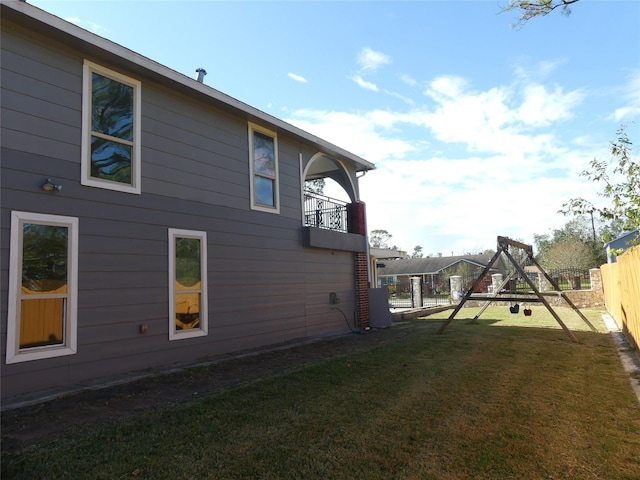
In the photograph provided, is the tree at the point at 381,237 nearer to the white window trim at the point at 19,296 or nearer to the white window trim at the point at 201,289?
the white window trim at the point at 201,289

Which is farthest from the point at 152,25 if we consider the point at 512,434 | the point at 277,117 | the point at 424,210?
the point at 424,210

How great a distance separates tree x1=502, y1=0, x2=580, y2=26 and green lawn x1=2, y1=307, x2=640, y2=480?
4.69 metres

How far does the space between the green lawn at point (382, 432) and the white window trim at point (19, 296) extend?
1.78 meters

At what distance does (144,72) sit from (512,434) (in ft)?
21.6

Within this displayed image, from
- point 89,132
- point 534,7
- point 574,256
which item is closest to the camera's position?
point 534,7

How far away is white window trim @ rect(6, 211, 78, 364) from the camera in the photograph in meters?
4.56

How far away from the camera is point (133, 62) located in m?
5.90

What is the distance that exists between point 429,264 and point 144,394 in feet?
140

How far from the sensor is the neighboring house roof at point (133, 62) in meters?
4.88

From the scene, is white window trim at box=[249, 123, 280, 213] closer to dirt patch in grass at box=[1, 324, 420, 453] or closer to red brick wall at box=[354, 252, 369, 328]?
dirt patch in grass at box=[1, 324, 420, 453]

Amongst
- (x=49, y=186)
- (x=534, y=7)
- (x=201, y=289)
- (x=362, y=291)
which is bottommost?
(x=362, y=291)

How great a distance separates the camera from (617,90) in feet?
29.9

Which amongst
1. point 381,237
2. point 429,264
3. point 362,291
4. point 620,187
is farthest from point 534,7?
point 381,237

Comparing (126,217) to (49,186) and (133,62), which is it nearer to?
(49,186)
